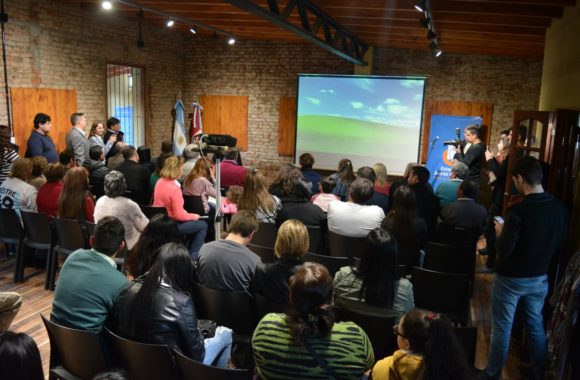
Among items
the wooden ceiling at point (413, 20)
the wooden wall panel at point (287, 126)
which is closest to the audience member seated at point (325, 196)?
the wooden ceiling at point (413, 20)

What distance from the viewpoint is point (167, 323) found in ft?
8.14

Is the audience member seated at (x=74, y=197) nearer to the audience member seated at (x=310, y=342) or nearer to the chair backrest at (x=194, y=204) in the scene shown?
the chair backrest at (x=194, y=204)

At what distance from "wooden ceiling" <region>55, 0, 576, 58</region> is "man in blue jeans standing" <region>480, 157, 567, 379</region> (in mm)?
2778

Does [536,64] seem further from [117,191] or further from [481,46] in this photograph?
[117,191]

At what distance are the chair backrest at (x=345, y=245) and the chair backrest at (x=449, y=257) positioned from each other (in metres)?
0.60

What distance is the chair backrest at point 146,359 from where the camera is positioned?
230 cm

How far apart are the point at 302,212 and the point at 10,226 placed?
2960mm

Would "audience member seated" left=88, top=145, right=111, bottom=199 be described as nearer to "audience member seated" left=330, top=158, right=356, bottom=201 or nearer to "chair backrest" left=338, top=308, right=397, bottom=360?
"audience member seated" left=330, top=158, right=356, bottom=201

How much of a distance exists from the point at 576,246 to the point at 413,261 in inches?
48.9

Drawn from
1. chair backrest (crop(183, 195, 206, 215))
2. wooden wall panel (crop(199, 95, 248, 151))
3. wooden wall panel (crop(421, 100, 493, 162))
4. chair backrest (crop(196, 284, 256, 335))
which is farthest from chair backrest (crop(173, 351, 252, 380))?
wooden wall panel (crop(199, 95, 248, 151))

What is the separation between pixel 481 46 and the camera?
855 centimetres

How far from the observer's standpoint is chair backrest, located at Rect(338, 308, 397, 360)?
268cm

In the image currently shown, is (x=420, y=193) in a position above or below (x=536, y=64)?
below

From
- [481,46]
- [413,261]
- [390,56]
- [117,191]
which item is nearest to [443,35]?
[481,46]
